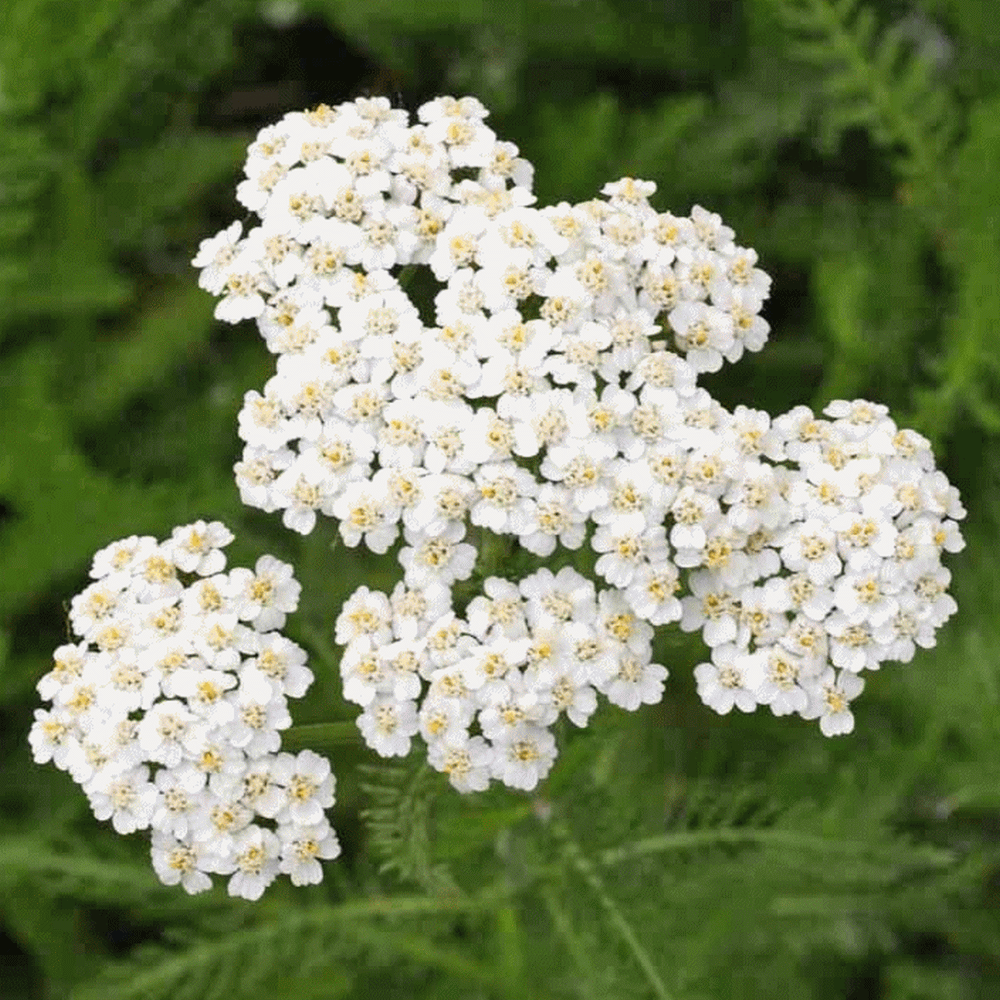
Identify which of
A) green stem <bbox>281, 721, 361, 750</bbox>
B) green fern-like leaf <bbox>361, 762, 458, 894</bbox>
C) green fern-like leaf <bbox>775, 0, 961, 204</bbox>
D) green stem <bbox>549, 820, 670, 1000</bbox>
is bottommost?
green stem <bbox>549, 820, 670, 1000</bbox>

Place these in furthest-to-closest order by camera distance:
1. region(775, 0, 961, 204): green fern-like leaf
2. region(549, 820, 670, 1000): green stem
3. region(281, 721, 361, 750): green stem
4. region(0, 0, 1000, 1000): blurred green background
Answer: region(775, 0, 961, 204): green fern-like leaf
region(0, 0, 1000, 1000): blurred green background
region(549, 820, 670, 1000): green stem
region(281, 721, 361, 750): green stem

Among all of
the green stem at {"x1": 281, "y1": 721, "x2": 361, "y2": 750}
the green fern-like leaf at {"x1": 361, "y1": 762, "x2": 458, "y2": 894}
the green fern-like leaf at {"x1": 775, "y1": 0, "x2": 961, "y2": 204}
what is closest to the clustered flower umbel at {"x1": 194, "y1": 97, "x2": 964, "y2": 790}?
the green stem at {"x1": 281, "y1": 721, "x2": 361, "y2": 750}

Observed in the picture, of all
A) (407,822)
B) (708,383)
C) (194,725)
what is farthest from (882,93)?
(194,725)

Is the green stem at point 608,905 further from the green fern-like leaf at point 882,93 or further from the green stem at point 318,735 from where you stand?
the green fern-like leaf at point 882,93

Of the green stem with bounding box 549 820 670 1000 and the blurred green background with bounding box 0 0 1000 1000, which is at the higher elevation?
the blurred green background with bounding box 0 0 1000 1000

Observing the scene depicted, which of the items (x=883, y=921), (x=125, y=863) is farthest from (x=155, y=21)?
(x=883, y=921)

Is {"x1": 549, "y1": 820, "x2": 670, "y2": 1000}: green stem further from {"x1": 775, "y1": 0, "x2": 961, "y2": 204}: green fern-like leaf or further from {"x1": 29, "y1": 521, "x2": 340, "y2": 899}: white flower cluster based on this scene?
{"x1": 775, "y1": 0, "x2": 961, "y2": 204}: green fern-like leaf

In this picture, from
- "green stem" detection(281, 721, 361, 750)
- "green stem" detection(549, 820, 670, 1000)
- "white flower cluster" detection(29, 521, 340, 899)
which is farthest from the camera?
"green stem" detection(549, 820, 670, 1000)

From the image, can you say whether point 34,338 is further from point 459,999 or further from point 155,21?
point 459,999

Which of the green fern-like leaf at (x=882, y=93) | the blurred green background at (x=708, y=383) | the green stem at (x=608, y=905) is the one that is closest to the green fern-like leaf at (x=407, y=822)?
the blurred green background at (x=708, y=383)

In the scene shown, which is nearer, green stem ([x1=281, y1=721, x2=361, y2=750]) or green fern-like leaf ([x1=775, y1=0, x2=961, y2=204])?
green stem ([x1=281, y1=721, x2=361, y2=750])
